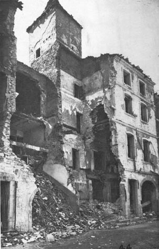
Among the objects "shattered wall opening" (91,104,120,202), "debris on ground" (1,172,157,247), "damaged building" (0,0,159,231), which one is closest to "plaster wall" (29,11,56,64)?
"damaged building" (0,0,159,231)

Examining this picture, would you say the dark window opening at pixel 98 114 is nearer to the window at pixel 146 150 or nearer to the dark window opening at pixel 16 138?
the window at pixel 146 150

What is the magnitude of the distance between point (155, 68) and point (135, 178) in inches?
383

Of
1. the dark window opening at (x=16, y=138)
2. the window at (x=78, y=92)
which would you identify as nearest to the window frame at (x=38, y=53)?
the window at (x=78, y=92)

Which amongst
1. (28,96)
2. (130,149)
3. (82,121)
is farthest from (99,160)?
(28,96)

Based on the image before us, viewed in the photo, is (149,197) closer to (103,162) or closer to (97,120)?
(103,162)

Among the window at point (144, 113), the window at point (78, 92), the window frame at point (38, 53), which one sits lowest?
the window at point (144, 113)

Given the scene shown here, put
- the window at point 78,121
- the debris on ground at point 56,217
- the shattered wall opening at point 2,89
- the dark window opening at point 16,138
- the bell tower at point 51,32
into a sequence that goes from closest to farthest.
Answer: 1. the debris on ground at point 56,217
2. the shattered wall opening at point 2,89
3. the dark window opening at point 16,138
4. the window at point 78,121
5. the bell tower at point 51,32

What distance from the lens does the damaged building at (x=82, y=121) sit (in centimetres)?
1595

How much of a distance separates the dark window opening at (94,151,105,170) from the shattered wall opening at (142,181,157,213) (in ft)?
11.2

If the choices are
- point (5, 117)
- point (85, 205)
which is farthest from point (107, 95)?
point (5, 117)

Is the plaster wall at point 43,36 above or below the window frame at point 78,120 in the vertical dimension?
above

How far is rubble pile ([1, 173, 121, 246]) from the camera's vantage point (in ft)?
29.1

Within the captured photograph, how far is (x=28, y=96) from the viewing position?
17266 millimetres

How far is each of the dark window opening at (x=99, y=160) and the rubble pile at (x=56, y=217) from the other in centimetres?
355
